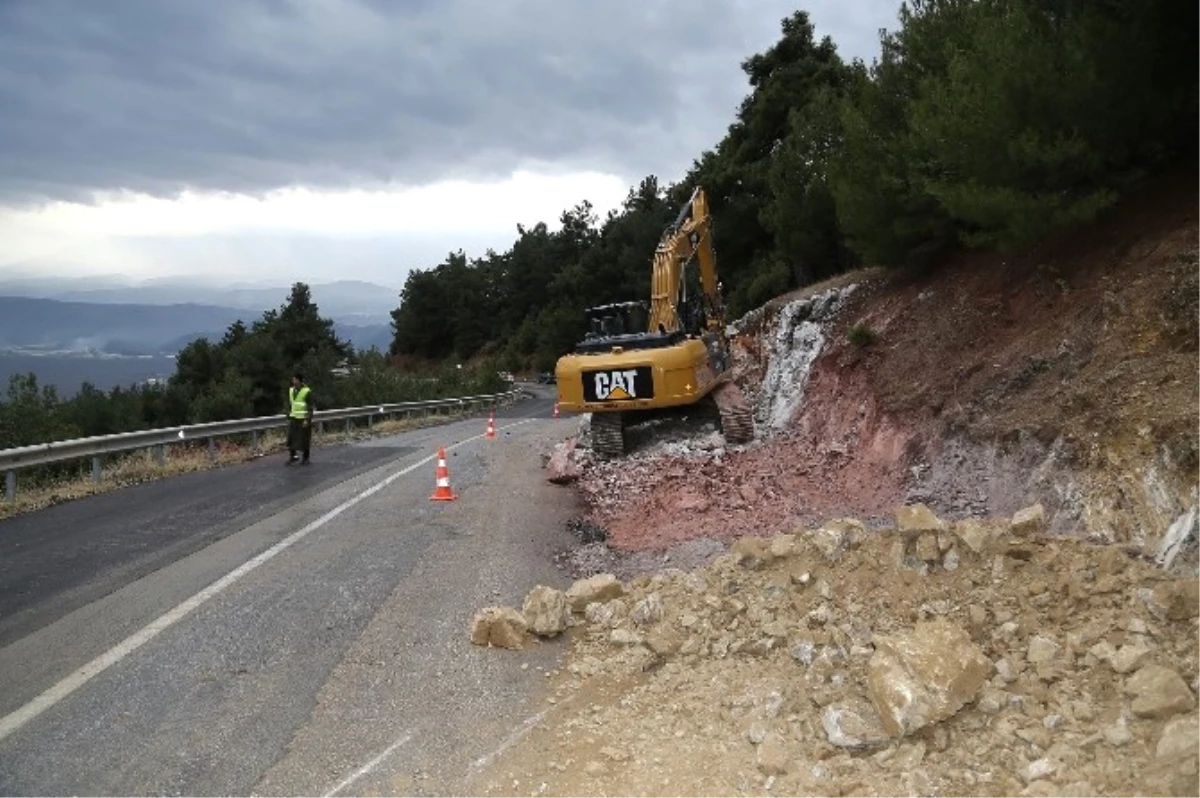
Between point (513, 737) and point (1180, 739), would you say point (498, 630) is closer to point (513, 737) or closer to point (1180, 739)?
point (513, 737)

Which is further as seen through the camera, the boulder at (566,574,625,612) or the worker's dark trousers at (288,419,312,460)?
the worker's dark trousers at (288,419,312,460)

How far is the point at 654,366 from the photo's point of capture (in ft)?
48.8

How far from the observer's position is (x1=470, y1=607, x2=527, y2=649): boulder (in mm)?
6082

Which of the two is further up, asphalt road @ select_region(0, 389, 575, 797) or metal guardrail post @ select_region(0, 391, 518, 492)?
metal guardrail post @ select_region(0, 391, 518, 492)

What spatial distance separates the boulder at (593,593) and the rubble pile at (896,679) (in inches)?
16.5

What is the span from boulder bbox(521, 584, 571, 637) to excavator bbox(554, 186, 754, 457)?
28.7ft

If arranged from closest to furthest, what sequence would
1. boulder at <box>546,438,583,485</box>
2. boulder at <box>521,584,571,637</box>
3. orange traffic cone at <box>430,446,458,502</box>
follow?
boulder at <box>521,584,571,637</box>, orange traffic cone at <box>430,446,458,502</box>, boulder at <box>546,438,583,485</box>

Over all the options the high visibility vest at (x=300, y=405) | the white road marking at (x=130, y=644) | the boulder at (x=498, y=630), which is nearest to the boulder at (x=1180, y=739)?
the boulder at (x=498, y=630)

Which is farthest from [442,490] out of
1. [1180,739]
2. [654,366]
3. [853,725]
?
[1180,739]

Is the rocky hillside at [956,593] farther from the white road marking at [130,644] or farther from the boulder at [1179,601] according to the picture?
the white road marking at [130,644]

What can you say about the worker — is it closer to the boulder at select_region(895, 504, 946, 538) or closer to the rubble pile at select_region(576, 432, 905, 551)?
the rubble pile at select_region(576, 432, 905, 551)

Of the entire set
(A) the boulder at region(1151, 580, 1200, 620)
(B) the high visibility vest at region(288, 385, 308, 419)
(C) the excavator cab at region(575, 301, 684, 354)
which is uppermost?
(C) the excavator cab at region(575, 301, 684, 354)

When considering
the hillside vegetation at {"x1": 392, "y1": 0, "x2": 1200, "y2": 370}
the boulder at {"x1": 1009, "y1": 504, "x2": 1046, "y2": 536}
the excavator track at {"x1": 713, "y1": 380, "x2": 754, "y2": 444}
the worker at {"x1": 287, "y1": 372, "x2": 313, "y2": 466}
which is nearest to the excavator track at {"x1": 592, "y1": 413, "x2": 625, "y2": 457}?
the excavator track at {"x1": 713, "y1": 380, "x2": 754, "y2": 444}

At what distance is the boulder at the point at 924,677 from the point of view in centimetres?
401
